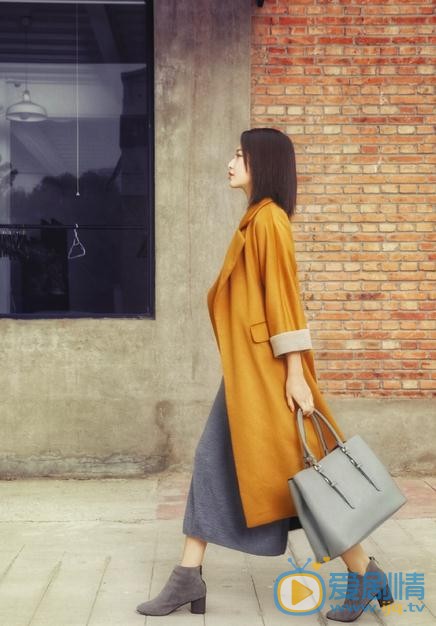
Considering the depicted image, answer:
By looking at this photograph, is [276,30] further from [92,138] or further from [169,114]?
[92,138]

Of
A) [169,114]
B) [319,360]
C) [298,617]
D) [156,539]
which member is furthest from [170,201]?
[298,617]

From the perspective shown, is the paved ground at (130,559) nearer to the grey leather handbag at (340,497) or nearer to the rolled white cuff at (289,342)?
the grey leather handbag at (340,497)

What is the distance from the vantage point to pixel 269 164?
3979 mm

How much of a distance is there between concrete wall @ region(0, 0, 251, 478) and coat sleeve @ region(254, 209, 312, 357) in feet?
9.79

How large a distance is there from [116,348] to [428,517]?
2464mm

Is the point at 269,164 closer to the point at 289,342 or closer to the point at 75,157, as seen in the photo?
the point at 289,342

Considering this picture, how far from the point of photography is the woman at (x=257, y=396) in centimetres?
382

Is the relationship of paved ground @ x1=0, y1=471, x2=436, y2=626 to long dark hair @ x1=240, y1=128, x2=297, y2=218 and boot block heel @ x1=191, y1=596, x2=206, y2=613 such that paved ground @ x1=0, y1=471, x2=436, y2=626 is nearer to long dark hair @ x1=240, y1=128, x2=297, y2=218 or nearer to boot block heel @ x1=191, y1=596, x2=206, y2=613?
boot block heel @ x1=191, y1=596, x2=206, y2=613

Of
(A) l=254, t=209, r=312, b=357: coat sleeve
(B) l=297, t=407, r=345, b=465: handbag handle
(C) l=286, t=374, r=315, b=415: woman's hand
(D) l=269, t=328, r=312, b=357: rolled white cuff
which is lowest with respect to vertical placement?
(B) l=297, t=407, r=345, b=465: handbag handle

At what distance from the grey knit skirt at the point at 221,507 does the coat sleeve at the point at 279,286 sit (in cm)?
36

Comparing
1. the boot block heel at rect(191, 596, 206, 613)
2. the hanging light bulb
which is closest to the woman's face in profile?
the boot block heel at rect(191, 596, 206, 613)

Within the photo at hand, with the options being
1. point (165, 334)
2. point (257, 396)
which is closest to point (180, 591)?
point (257, 396)

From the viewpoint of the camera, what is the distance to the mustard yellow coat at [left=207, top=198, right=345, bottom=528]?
3.82 meters

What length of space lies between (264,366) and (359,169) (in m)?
3.37
